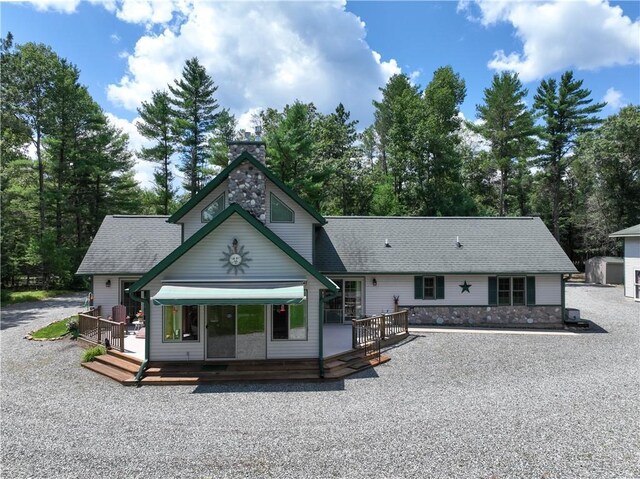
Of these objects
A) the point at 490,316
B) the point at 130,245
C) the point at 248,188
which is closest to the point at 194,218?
the point at 248,188

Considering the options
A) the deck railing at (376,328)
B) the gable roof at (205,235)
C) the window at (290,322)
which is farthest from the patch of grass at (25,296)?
the deck railing at (376,328)

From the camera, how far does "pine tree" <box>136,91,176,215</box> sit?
35.5m

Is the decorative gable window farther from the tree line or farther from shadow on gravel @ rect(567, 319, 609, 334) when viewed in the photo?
the tree line

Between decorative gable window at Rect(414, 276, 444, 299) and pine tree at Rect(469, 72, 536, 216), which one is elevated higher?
pine tree at Rect(469, 72, 536, 216)

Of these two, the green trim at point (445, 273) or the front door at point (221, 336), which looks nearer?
the front door at point (221, 336)

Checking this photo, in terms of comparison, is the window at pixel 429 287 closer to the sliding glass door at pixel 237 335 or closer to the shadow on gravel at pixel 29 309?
the sliding glass door at pixel 237 335

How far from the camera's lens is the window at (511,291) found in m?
17.3

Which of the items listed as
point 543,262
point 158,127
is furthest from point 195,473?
point 158,127

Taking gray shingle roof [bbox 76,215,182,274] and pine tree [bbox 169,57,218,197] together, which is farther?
pine tree [bbox 169,57,218,197]

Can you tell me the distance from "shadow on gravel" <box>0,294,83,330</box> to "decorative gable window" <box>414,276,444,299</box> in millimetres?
18318

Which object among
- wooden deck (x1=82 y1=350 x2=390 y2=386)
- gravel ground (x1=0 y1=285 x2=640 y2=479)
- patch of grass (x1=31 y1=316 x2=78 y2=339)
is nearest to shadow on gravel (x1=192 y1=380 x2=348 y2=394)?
gravel ground (x1=0 y1=285 x2=640 y2=479)

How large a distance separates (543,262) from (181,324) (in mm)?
15612

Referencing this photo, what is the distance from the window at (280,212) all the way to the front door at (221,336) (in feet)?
14.1

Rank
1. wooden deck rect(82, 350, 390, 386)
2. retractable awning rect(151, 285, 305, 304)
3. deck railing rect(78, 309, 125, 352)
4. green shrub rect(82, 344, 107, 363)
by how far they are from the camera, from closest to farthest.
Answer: retractable awning rect(151, 285, 305, 304)
wooden deck rect(82, 350, 390, 386)
green shrub rect(82, 344, 107, 363)
deck railing rect(78, 309, 125, 352)
